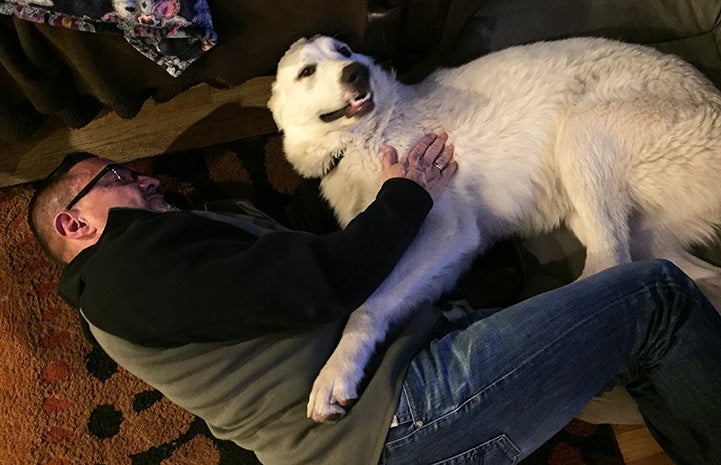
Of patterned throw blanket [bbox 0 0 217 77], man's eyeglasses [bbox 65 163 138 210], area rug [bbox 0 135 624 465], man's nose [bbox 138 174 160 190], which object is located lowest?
area rug [bbox 0 135 624 465]

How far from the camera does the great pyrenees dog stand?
1830 mm

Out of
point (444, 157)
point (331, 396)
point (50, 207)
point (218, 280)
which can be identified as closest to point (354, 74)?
point (444, 157)

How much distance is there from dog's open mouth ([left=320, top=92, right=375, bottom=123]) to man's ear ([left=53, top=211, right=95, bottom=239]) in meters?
0.89

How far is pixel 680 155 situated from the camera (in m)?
1.82

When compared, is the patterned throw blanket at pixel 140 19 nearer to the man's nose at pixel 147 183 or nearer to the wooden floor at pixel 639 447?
the man's nose at pixel 147 183

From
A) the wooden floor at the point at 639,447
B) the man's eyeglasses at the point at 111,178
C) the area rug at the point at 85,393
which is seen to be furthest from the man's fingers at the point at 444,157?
the wooden floor at the point at 639,447

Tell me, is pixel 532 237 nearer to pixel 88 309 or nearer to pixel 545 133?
pixel 545 133

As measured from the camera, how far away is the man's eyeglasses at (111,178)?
1.95 meters

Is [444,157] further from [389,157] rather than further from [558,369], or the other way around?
[558,369]

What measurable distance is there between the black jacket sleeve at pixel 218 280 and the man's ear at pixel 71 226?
0.43m

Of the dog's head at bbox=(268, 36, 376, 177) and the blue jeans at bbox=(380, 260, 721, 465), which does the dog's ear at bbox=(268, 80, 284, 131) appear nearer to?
the dog's head at bbox=(268, 36, 376, 177)

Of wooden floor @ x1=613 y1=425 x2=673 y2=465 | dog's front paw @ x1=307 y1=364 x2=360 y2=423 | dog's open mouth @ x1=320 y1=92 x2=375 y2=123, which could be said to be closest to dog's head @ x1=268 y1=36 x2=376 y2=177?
dog's open mouth @ x1=320 y1=92 x2=375 y2=123

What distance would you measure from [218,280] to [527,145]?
113cm

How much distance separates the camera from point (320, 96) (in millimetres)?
1904
